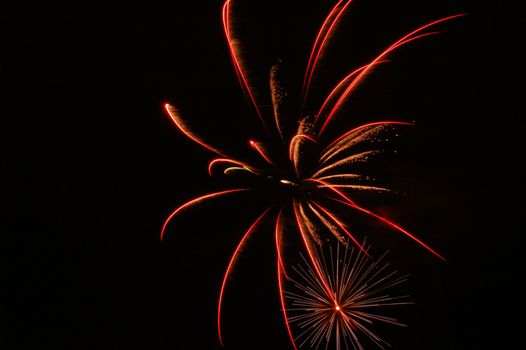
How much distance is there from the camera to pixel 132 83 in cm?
438

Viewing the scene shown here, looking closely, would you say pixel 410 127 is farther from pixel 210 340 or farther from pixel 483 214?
pixel 210 340

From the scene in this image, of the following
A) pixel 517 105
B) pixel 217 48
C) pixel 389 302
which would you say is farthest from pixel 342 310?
pixel 217 48

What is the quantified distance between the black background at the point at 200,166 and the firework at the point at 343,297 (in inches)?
9.3

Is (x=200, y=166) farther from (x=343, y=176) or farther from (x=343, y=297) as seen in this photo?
(x=343, y=297)

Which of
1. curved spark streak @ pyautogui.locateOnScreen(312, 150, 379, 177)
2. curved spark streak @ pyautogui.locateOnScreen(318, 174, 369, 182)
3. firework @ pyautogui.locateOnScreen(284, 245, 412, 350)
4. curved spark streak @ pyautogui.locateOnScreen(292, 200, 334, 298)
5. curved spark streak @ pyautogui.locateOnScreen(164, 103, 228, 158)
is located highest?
curved spark streak @ pyautogui.locateOnScreen(164, 103, 228, 158)

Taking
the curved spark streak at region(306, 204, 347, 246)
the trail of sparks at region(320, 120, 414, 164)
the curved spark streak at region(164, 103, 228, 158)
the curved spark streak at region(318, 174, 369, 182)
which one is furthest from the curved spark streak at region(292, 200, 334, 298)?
the curved spark streak at region(164, 103, 228, 158)

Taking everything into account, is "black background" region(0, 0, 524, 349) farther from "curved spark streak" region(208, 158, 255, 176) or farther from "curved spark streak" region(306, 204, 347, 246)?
"curved spark streak" region(306, 204, 347, 246)

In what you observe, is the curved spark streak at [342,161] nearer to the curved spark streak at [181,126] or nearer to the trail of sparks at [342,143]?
the trail of sparks at [342,143]

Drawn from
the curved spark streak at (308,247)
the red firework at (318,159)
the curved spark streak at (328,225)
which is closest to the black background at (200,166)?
the red firework at (318,159)

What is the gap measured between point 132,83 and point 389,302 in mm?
3899

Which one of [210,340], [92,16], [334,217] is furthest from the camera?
[92,16]

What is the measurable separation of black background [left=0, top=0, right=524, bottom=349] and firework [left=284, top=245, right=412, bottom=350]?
0.77ft

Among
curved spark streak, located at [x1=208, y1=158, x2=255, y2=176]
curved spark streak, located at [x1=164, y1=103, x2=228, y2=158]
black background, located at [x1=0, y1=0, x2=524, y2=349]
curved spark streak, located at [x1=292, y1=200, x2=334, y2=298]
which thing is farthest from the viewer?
curved spark streak, located at [x1=164, y1=103, x2=228, y2=158]

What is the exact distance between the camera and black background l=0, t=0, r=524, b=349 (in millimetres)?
3766
